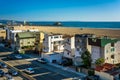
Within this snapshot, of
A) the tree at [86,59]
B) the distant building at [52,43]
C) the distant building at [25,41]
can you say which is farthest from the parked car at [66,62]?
the distant building at [25,41]

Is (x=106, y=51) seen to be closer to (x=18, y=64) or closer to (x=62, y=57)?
(x=62, y=57)

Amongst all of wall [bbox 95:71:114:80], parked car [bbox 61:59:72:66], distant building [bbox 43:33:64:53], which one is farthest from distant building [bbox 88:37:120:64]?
distant building [bbox 43:33:64:53]

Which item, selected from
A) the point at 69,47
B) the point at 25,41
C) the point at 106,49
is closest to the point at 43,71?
the point at 69,47

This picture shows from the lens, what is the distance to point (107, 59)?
45531 mm

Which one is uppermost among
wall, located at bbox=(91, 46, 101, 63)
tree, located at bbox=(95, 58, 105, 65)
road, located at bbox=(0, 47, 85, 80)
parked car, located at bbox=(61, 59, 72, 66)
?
wall, located at bbox=(91, 46, 101, 63)

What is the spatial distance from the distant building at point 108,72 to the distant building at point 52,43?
24.3 m

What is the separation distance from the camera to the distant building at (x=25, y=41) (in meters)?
70.7

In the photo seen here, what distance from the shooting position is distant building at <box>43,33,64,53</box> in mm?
62375

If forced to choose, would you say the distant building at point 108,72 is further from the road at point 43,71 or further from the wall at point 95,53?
the wall at point 95,53

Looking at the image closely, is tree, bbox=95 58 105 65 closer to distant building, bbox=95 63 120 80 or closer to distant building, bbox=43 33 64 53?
distant building, bbox=95 63 120 80

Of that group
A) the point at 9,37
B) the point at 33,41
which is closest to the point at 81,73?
the point at 33,41

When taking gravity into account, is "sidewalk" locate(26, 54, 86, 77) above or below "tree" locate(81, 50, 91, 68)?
below

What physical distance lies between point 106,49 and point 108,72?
795cm

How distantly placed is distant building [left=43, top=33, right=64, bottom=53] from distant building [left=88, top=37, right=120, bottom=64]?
1701cm
